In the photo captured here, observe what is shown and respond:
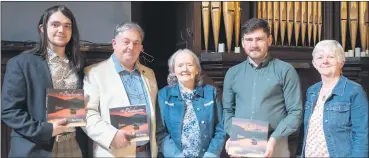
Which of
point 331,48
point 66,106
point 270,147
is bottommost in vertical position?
point 270,147

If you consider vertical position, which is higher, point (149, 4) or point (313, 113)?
point (149, 4)

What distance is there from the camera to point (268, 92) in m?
2.30

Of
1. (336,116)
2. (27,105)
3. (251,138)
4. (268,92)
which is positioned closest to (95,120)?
(27,105)

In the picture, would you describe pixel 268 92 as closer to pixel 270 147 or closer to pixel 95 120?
pixel 270 147

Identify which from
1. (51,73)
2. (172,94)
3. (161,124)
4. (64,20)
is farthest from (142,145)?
(64,20)

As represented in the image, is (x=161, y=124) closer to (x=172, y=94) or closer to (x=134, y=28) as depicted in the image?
(x=172, y=94)

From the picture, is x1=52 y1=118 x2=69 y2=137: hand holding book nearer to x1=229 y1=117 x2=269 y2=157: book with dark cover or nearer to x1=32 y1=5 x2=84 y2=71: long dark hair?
x1=32 y1=5 x2=84 y2=71: long dark hair

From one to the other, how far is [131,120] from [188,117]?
31 cm

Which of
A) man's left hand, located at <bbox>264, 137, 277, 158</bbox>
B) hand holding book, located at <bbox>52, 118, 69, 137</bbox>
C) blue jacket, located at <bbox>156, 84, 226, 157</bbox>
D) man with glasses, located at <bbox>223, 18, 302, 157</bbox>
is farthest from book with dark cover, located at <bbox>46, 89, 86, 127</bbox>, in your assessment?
man's left hand, located at <bbox>264, 137, 277, 158</bbox>

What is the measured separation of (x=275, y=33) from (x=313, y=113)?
1.58 metres

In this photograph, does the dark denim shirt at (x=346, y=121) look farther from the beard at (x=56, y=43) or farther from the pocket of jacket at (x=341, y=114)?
the beard at (x=56, y=43)

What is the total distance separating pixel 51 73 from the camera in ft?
7.31

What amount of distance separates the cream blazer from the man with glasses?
20.4 inches

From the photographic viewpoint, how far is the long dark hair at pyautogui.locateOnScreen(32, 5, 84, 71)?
2227 millimetres
